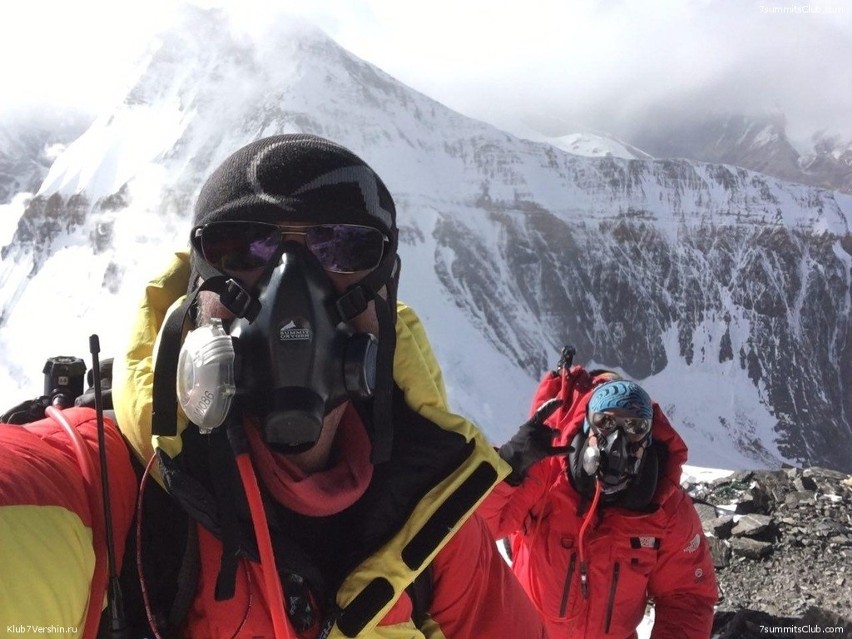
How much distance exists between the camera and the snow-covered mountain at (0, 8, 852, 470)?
225 ft

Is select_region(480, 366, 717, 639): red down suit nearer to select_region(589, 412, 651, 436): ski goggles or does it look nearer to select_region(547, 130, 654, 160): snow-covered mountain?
select_region(589, 412, 651, 436): ski goggles

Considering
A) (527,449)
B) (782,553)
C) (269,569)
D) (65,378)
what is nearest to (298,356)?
(269,569)

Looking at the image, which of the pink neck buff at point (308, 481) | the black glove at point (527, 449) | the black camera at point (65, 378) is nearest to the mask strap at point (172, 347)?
the pink neck buff at point (308, 481)

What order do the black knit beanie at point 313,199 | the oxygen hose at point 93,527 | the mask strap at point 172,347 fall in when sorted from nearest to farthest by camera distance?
the oxygen hose at point 93,527 < the mask strap at point 172,347 < the black knit beanie at point 313,199

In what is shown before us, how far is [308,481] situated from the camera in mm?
1228

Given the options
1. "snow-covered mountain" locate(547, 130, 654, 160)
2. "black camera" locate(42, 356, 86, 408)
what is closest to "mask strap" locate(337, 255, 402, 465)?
"black camera" locate(42, 356, 86, 408)

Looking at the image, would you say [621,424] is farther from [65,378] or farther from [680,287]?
[680,287]

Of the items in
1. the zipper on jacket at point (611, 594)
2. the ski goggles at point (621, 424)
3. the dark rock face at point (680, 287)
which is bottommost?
the dark rock face at point (680, 287)

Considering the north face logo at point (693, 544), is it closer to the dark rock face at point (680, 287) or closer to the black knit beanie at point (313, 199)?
the black knit beanie at point (313, 199)

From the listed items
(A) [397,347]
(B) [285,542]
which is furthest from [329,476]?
(A) [397,347]

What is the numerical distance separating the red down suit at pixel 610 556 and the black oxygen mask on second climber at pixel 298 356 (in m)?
1.75

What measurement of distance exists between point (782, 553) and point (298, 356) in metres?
6.14

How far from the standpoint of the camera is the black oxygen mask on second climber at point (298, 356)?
1.21 meters

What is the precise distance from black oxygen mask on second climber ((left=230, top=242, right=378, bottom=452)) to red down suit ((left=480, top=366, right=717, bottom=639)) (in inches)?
69.1
